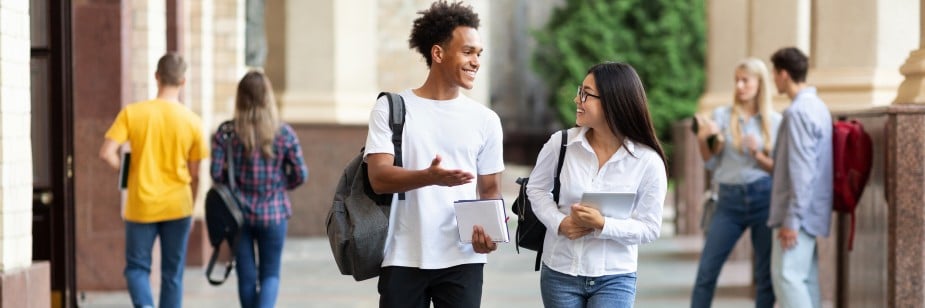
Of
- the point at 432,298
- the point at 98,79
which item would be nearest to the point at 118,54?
the point at 98,79

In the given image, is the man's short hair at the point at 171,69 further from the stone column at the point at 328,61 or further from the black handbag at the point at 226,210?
the stone column at the point at 328,61

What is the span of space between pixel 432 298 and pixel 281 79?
12908 mm

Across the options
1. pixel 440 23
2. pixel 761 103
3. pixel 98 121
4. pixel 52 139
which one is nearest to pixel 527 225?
pixel 440 23

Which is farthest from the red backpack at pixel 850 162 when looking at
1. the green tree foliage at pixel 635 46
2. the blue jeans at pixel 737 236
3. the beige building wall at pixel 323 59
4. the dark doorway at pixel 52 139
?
the green tree foliage at pixel 635 46

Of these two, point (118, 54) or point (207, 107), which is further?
point (207, 107)

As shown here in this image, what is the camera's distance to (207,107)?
15.5 meters

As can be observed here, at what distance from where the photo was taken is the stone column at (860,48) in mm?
10852

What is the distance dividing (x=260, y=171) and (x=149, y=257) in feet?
2.95

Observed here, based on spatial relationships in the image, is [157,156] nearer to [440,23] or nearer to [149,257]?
[149,257]

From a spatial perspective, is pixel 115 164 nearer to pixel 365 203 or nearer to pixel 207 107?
pixel 365 203

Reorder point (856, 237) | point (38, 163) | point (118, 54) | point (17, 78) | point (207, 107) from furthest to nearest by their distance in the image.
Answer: point (207, 107)
point (118, 54)
point (38, 163)
point (856, 237)
point (17, 78)

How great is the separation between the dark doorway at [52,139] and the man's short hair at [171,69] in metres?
0.93

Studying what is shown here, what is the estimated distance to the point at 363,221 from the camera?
5.57 metres

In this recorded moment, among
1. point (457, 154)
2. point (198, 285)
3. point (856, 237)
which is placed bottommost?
point (198, 285)
